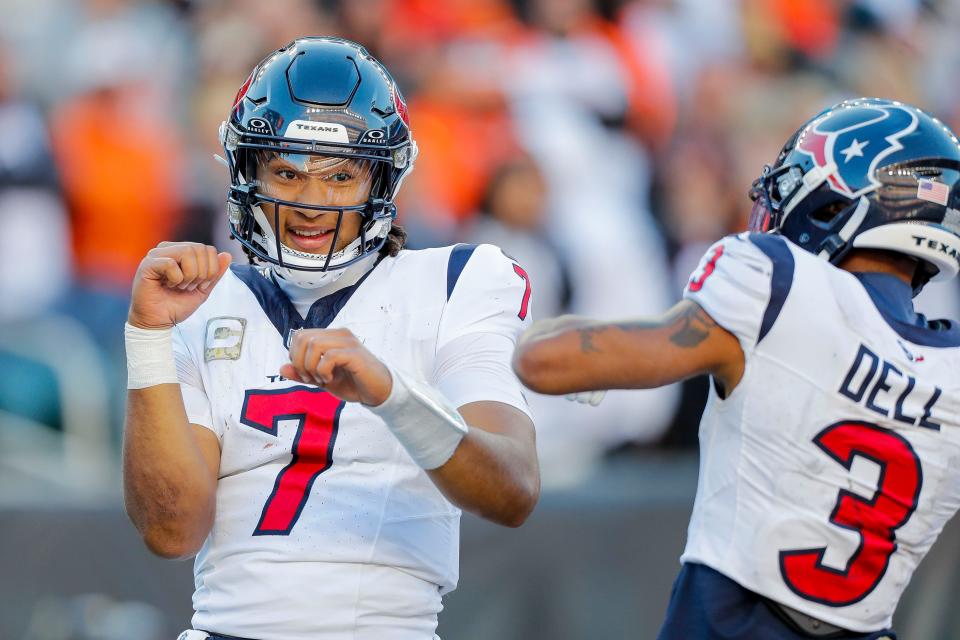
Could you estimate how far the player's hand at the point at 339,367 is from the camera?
98.2 inches

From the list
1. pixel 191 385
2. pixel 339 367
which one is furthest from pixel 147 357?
pixel 339 367

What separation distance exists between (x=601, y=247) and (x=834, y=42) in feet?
7.85

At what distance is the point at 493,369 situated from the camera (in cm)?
293

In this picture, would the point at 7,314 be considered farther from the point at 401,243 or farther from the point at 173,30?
the point at 401,243

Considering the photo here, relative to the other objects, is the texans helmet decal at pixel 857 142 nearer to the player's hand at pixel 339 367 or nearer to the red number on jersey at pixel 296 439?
the player's hand at pixel 339 367

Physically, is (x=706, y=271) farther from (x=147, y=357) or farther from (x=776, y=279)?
(x=147, y=357)

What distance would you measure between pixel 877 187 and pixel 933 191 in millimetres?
117

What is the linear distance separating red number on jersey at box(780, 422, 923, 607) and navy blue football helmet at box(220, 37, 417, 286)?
1.15 metres

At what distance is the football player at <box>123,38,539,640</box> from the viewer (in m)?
2.85

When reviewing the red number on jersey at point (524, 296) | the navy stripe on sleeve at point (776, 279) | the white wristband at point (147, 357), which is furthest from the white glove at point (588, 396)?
the white wristband at point (147, 357)

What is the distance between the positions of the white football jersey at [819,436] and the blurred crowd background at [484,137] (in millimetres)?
3400

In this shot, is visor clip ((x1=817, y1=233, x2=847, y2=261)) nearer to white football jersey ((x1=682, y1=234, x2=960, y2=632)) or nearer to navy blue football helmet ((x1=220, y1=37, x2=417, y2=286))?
white football jersey ((x1=682, y1=234, x2=960, y2=632))

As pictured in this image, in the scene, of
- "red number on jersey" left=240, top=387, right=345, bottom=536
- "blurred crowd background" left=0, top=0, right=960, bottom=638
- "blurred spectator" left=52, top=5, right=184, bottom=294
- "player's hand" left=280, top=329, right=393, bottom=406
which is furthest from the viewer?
"blurred spectator" left=52, top=5, right=184, bottom=294

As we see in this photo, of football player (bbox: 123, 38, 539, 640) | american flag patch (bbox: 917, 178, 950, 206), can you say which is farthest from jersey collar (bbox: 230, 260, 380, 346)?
american flag patch (bbox: 917, 178, 950, 206)
